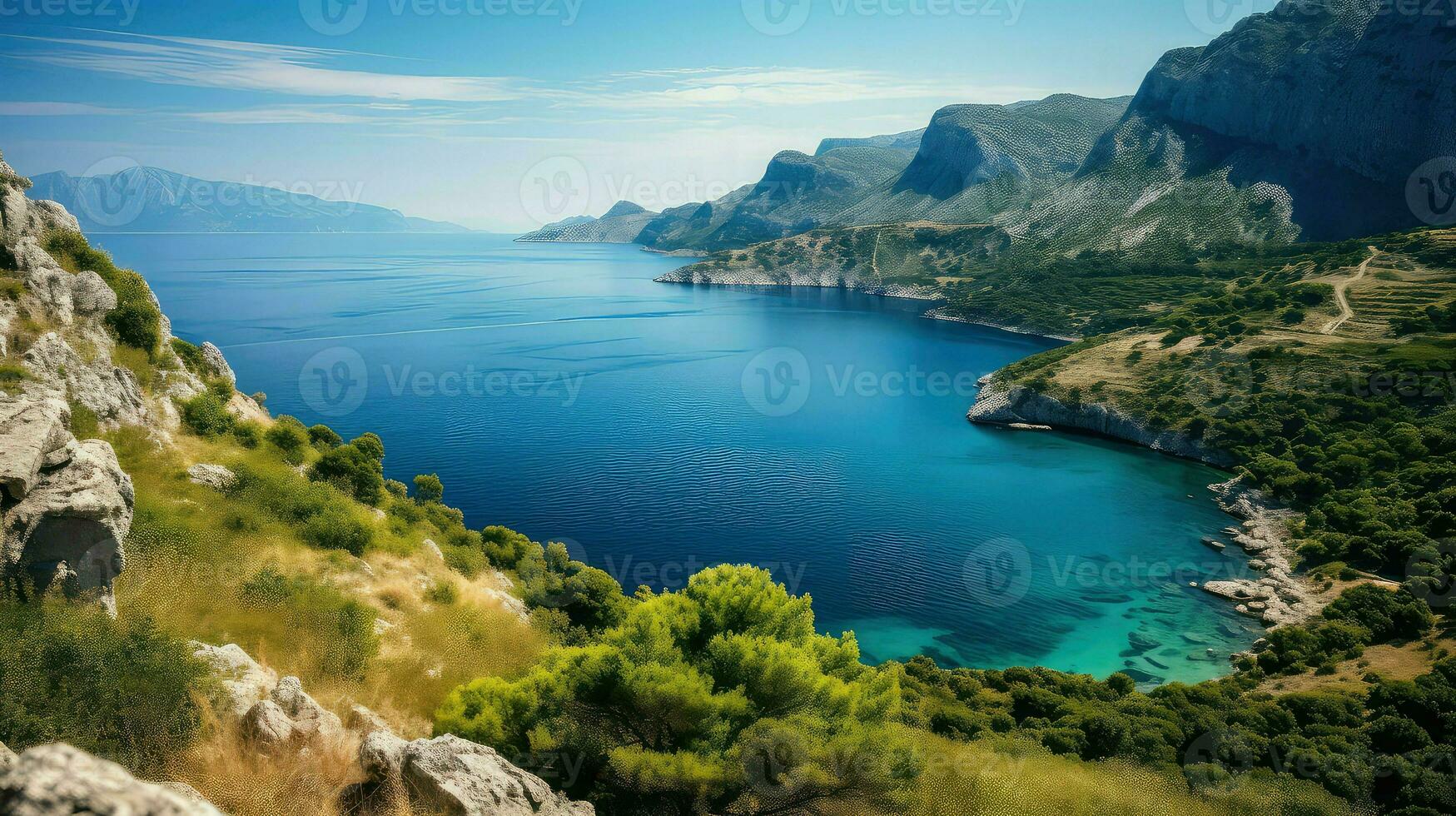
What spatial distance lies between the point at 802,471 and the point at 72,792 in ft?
178

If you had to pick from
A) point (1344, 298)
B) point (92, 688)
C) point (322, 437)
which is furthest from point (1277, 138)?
point (92, 688)

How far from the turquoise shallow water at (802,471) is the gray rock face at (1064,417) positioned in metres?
2.12

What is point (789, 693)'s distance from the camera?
497 inches

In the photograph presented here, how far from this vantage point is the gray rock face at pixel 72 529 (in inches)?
376

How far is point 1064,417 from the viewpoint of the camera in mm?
75062

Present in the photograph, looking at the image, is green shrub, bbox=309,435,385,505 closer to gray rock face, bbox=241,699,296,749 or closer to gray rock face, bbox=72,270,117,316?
gray rock face, bbox=72,270,117,316

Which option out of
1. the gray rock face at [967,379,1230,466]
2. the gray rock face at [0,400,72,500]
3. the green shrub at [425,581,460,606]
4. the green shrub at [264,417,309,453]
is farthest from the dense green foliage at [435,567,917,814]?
the gray rock face at [967,379,1230,466]

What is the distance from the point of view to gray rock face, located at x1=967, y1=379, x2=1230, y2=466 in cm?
6794

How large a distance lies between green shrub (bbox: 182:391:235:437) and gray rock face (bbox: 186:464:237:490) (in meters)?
2.19

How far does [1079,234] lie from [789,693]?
619 ft

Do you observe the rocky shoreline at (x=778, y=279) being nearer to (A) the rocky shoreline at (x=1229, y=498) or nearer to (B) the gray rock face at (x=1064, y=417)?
(A) the rocky shoreline at (x=1229, y=498)

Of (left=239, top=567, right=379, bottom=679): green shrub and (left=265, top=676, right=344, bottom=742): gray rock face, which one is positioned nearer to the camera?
(left=265, top=676, right=344, bottom=742): gray rock face

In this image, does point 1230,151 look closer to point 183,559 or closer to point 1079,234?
point 1079,234

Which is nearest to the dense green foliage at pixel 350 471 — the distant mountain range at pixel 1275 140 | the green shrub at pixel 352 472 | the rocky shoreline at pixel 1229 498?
the green shrub at pixel 352 472
